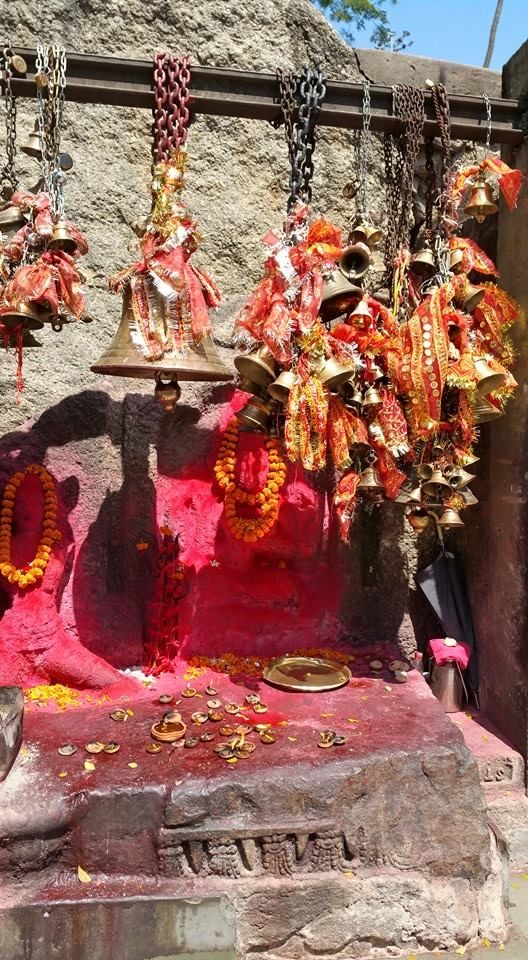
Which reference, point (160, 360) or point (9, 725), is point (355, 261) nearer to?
point (160, 360)

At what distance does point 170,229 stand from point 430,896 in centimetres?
275

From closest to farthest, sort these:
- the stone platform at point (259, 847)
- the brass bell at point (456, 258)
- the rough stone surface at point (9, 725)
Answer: the stone platform at point (259, 847) → the rough stone surface at point (9, 725) → the brass bell at point (456, 258)

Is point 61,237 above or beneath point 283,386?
above

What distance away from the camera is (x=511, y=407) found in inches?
135

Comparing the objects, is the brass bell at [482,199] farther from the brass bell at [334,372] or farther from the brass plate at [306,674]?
the brass plate at [306,674]

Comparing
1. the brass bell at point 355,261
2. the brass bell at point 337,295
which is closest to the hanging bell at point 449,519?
the brass bell at point 337,295

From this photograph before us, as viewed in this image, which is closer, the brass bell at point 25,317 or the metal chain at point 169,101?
the brass bell at point 25,317

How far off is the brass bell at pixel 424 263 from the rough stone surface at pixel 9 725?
2449mm

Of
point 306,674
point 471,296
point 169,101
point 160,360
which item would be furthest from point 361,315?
point 306,674

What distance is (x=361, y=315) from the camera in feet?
10.0

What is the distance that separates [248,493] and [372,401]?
76cm

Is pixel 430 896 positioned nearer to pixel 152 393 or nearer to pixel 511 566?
pixel 511 566

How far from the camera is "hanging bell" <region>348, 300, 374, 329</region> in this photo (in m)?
3.05

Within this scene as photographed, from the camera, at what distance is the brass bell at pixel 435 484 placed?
313cm
